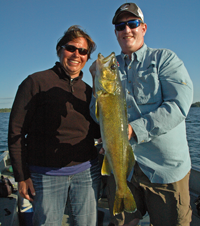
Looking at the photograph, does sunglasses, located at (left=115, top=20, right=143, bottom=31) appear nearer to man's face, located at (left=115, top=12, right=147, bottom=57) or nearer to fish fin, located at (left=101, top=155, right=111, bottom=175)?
man's face, located at (left=115, top=12, right=147, bottom=57)

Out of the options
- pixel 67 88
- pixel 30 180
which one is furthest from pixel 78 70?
pixel 30 180

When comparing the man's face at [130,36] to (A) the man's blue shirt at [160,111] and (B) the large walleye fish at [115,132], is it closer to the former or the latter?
(A) the man's blue shirt at [160,111]

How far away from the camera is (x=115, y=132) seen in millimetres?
2537

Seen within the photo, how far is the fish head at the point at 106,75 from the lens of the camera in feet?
8.84

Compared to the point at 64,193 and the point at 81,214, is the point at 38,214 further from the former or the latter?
the point at 81,214

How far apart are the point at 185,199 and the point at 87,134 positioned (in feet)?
5.96

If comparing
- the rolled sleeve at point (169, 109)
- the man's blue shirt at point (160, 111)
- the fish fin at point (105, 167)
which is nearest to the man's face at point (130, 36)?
the man's blue shirt at point (160, 111)

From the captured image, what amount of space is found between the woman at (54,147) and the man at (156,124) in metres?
0.44

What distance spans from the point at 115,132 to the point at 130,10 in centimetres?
202

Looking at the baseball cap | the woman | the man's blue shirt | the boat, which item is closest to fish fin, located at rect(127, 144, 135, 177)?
the man's blue shirt

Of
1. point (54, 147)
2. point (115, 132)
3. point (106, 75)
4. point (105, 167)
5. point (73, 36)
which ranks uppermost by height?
point (73, 36)

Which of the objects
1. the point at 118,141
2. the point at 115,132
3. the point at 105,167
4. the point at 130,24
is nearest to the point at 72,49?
the point at 130,24

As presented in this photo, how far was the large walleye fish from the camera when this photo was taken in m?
2.55

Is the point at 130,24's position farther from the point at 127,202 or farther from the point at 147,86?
the point at 127,202
